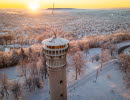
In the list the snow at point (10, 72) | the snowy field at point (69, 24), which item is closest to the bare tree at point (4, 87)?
the snow at point (10, 72)

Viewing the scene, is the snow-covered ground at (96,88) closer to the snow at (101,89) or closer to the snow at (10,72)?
the snow at (101,89)

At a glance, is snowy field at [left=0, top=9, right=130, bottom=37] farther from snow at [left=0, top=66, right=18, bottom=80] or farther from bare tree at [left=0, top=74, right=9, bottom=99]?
snow at [left=0, top=66, right=18, bottom=80]

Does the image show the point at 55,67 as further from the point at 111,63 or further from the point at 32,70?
the point at 111,63

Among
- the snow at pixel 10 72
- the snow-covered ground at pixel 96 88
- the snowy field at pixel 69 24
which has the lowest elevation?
the snow at pixel 10 72

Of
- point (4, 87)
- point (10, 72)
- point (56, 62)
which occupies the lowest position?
point (10, 72)

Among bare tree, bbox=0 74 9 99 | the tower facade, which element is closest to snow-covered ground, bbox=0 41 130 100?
bare tree, bbox=0 74 9 99

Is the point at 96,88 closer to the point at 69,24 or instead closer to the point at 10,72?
the point at 10,72

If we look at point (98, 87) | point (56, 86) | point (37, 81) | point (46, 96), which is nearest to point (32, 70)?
point (37, 81)

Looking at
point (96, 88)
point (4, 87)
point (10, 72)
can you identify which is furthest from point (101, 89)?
point (10, 72)
